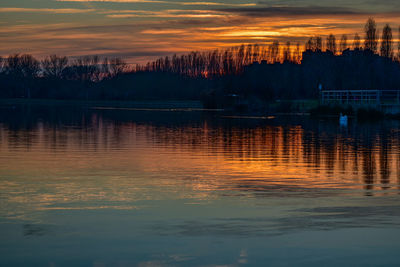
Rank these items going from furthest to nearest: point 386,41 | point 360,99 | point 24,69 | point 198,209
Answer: point 24,69 < point 386,41 < point 360,99 < point 198,209

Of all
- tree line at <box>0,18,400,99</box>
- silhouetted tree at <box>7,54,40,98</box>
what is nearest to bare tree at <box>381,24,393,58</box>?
tree line at <box>0,18,400,99</box>

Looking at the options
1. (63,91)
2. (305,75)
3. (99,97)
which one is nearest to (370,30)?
(305,75)

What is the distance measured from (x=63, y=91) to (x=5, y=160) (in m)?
163

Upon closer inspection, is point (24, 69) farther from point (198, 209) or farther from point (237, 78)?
point (198, 209)

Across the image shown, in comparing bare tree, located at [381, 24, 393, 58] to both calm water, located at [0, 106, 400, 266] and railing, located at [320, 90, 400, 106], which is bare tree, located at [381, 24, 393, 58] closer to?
railing, located at [320, 90, 400, 106]

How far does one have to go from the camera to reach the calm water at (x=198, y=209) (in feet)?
27.4

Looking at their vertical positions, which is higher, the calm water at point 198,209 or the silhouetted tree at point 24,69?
the silhouetted tree at point 24,69

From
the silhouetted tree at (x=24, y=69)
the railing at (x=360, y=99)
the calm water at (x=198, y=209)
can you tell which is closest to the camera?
the calm water at (x=198, y=209)

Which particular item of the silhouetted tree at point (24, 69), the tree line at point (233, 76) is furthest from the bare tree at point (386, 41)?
the silhouetted tree at point (24, 69)

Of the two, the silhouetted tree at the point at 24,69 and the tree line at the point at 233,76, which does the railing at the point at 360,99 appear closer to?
the tree line at the point at 233,76

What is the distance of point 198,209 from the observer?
11633 mm

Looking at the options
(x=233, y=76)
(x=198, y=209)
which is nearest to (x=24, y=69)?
(x=233, y=76)

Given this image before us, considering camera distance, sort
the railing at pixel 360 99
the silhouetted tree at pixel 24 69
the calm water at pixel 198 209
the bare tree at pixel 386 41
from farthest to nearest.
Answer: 1. the silhouetted tree at pixel 24 69
2. the bare tree at pixel 386 41
3. the railing at pixel 360 99
4. the calm water at pixel 198 209

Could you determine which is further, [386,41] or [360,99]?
[386,41]
